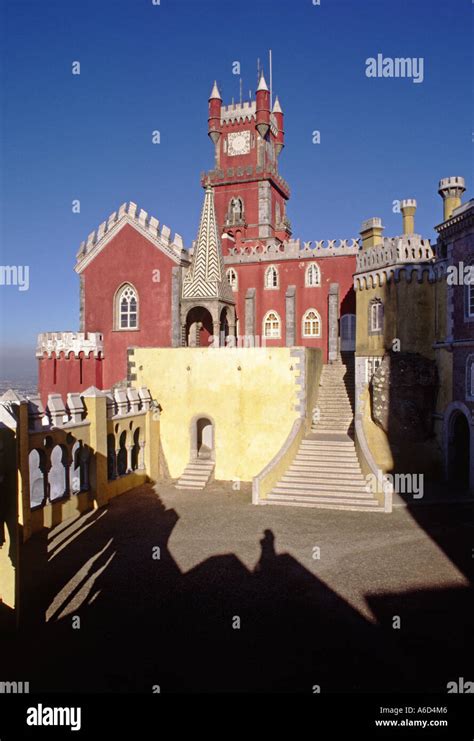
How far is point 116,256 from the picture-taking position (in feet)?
88.8

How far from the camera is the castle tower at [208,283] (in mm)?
24859

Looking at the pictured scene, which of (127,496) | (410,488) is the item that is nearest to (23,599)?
(127,496)

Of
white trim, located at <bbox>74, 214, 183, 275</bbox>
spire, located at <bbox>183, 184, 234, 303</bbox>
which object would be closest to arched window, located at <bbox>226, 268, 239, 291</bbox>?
spire, located at <bbox>183, 184, 234, 303</bbox>

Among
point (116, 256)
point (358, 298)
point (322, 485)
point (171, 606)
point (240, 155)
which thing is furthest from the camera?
Answer: point (240, 155)

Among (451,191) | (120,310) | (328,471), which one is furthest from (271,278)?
(328,471)

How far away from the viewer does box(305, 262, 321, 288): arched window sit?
1233 inches

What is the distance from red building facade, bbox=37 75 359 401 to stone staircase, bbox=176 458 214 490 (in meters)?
5.85

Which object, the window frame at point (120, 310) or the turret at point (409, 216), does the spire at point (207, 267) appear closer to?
the window frame at point (120, 310)

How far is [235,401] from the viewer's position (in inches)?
828

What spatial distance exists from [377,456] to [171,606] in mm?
13371

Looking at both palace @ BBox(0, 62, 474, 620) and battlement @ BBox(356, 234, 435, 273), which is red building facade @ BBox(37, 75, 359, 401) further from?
battlement @ BBox(356, 234, 435, 273)

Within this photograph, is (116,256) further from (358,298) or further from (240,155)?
(240,155)

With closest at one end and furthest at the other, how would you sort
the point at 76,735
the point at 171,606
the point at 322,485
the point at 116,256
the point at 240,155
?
the point at 76,735 < the point at 171,606 < the point at 322,485 < the point at 116,256 < the point at 240,155

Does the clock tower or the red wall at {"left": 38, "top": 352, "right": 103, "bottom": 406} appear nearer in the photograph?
the red wall at {"left": 38, "top": 352, "right": 103, "bottom": 406}
